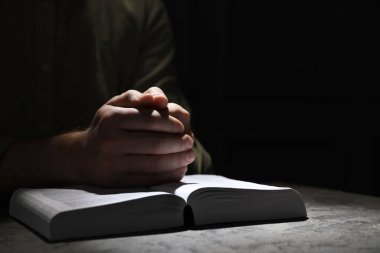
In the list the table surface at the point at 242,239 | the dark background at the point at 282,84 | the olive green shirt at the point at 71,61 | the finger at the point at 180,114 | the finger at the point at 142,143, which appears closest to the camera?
the table surface at the point at 242,239

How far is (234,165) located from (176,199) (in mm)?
1531

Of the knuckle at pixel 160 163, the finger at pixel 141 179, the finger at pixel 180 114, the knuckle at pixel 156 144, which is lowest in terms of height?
the finger at pixel 141 179

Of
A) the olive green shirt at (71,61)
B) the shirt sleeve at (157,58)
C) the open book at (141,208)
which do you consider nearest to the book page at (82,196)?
the open book at (141,208)

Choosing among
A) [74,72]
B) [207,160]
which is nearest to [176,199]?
[207,160]

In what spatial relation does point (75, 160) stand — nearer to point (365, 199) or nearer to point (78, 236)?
point (78, 236)

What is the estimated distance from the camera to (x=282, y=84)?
2367 millimetres

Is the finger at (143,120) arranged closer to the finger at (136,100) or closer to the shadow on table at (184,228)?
the finger at (136,100)

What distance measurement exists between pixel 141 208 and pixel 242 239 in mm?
158

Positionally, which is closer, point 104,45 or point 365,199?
point 365,199

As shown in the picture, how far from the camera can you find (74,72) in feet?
5.66

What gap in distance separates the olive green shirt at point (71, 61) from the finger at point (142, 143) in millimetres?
524

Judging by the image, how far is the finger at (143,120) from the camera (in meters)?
1.02

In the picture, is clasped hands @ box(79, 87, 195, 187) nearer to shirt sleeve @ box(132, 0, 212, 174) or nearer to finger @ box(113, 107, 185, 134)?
finger @ box(113, 107, 185, 134)

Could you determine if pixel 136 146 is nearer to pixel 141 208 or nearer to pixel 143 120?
pixel 143 120
